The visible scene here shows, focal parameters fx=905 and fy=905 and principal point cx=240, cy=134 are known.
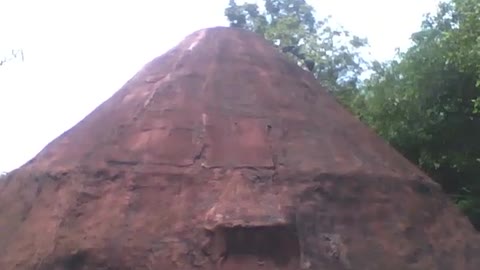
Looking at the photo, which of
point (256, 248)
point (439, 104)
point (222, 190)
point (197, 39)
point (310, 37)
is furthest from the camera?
point (310, 37)

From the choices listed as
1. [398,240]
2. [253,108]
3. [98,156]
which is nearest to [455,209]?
[398,240]

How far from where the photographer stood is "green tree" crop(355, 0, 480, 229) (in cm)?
1566

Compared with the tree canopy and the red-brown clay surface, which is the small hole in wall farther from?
the tree canopy

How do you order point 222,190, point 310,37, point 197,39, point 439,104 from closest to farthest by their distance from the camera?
point 222,190 → point 197,39 → point 439,104 → point 310,37

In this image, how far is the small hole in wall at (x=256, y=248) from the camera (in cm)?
566

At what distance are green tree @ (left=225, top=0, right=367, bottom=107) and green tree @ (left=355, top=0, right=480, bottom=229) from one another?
530cm

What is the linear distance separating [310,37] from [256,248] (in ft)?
65.5

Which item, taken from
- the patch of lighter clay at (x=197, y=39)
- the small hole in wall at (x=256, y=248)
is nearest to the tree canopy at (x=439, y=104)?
the patch of lighter clay at (x=197, y=39)

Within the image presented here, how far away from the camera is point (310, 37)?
2528 cm

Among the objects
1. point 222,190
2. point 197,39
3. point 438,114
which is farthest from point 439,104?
point 222,190

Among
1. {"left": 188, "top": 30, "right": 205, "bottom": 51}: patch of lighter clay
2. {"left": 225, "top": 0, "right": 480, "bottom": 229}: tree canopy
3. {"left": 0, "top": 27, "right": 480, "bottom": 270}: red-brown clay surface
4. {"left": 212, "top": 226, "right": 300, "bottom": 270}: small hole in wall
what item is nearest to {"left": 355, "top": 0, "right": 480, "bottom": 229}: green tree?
{"left": 225, "top": 0, "right": 480, "bottom": 229}: tree canopy

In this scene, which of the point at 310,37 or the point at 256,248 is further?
the point at 310,37

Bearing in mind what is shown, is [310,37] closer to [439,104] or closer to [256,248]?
[439,104]

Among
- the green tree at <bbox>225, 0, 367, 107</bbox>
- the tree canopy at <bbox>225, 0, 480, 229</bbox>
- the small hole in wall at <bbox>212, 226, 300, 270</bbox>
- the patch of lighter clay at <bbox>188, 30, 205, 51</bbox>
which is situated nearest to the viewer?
the small hole in wall at <bbox>212, 226, 300, 270</bbox>
